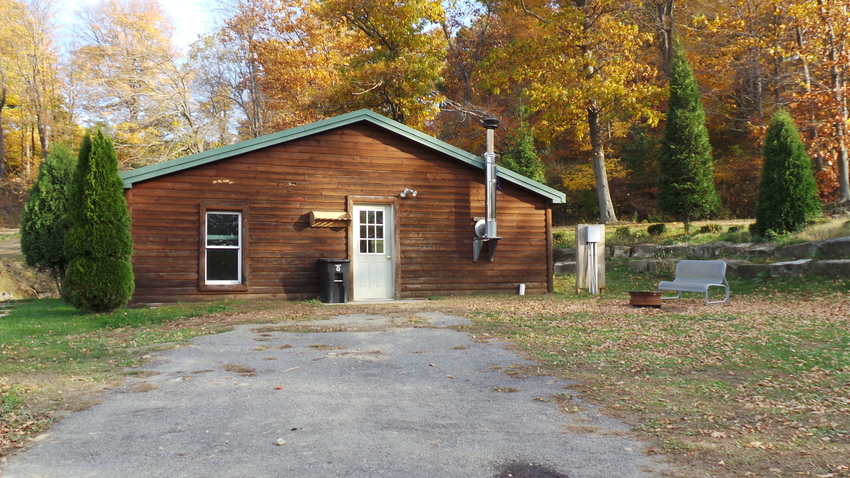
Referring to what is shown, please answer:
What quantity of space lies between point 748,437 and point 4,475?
4.59m

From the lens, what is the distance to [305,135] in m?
14.4

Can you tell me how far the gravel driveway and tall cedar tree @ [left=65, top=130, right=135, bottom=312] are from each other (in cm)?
494

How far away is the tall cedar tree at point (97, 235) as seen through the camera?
1154 centimetres

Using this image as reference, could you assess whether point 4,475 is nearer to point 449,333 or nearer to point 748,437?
point 748,437

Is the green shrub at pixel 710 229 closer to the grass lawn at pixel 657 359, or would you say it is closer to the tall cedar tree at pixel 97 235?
the grass lawn at pixel 657 359

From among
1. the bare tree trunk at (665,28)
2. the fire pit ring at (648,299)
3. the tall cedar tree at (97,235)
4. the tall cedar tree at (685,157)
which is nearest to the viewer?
the tall cedar tree at (97,235)

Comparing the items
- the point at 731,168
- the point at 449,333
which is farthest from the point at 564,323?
the point at 731,168

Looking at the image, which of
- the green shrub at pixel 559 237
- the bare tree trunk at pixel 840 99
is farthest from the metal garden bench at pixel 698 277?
the green shrub at pixel 559 237

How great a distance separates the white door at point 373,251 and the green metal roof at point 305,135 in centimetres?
183

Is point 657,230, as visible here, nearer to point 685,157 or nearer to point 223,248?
point 685,157

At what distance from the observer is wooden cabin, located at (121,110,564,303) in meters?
13.5

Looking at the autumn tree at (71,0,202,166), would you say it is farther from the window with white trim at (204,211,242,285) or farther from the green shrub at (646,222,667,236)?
the green shrub at (646,222,667,236)

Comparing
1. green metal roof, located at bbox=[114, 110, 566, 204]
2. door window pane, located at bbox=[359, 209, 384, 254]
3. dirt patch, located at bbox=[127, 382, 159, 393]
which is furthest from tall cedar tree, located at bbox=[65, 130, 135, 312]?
dirt patch, located at bbox=[127, 382, 159, 393]

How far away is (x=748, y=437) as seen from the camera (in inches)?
169
